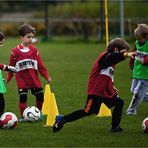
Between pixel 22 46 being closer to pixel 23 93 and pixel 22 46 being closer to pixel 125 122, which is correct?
pixel 23 93

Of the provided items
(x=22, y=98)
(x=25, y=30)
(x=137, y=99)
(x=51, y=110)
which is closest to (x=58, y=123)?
(x=51, y=110)

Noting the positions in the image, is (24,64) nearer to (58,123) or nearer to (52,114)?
(52,114)

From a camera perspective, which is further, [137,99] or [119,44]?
[137,99]

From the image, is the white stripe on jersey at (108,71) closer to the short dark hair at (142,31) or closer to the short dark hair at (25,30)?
the short dark hair at (142,31)

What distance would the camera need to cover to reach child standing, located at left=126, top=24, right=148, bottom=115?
11273 mm

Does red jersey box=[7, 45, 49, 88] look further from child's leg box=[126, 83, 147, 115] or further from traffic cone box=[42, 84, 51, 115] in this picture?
child's leg box=[126, 83, 147, 115]

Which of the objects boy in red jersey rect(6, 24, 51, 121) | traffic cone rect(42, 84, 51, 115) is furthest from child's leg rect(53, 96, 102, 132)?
boy in red jersey rect(6, 24, 51, 121)

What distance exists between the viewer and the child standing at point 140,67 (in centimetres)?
1127

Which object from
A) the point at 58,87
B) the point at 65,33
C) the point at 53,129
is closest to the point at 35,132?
the point at 53,129

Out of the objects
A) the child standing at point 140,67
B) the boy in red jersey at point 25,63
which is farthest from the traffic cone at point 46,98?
the child standing at point 140,67

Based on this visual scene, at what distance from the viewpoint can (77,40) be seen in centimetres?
3812

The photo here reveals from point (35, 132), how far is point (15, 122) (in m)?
0.52

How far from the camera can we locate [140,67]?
471 inches

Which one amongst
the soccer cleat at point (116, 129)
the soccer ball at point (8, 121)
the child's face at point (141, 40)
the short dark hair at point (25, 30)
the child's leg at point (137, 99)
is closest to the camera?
the soccer cleat at point (116, 129)
